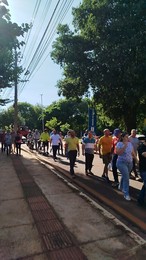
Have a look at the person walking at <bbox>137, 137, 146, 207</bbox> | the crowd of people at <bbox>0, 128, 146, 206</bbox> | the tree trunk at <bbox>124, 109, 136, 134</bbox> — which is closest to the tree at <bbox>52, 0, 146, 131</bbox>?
the tree trunk at <bbox>124, 109, 136, 134</bbox>

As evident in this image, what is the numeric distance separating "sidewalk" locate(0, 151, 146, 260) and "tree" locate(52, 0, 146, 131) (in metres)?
10.8

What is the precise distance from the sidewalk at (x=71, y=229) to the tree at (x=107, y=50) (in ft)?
35.4

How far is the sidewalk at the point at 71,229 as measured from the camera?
4438 millimetres

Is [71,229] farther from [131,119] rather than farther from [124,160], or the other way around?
[131,119]

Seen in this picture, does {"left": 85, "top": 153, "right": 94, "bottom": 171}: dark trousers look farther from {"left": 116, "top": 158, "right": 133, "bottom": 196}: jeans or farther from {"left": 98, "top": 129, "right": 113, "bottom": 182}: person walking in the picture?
{"left": 116, "top": 158, "right": 133, "bottom": 196}: jeans

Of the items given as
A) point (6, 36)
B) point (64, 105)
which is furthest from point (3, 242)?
point (64, 105)

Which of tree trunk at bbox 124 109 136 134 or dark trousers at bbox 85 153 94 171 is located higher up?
tree trunk at bbox 124 109 136 134

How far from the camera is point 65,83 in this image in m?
21.8

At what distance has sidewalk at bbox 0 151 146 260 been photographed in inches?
175

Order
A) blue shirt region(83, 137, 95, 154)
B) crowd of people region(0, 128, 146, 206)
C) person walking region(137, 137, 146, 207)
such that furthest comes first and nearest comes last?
blue shirt region(83, 137, 95, 154) → crowd of people region(0, 128, 146, 206) → person walking region(137, 137, 146, 207)

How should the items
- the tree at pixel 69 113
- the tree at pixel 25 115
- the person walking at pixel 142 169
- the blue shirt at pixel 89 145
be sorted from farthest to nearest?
the tree at pixel 25 115
the tree at pixel 69 113
the blue shirt at pixel 89 145
the person walking at pixel 142 169

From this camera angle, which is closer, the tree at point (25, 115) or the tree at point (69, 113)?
the tree at point (69, 113)

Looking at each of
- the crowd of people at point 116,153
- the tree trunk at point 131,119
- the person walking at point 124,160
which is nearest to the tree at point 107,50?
the tree trunk at point 131,119

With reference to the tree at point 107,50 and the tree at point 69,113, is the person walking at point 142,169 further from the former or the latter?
the tree at point 69,113
